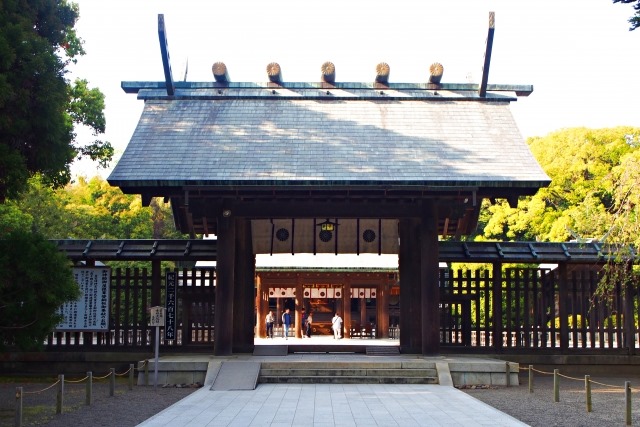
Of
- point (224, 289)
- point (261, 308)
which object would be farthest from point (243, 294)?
point (261, 308)

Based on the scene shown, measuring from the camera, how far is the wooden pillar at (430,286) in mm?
18297

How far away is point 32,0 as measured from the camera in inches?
489

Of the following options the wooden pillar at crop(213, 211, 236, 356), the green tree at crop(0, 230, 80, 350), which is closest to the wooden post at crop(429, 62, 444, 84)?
the wooden pillar at crop(213, 211, 236, 356)

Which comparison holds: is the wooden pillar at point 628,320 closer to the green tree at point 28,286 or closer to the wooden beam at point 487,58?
the wooden beam at point 487,58

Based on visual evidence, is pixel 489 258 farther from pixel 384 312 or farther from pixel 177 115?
pixel 384 312

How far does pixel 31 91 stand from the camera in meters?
11.9

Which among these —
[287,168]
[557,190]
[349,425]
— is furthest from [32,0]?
[557,190]

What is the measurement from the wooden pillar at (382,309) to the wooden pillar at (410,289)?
12973 millimetres

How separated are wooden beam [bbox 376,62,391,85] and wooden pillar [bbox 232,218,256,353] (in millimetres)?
5390

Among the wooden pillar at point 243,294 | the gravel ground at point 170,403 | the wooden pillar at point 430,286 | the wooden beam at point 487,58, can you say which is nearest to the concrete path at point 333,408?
the gravel ground at point 170,403

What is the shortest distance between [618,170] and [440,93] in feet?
22.1

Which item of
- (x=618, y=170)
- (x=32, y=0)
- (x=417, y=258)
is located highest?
(x=32, y=0)

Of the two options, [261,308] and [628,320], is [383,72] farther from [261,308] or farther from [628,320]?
[261,308]

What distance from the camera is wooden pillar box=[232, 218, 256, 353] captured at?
2000cm
